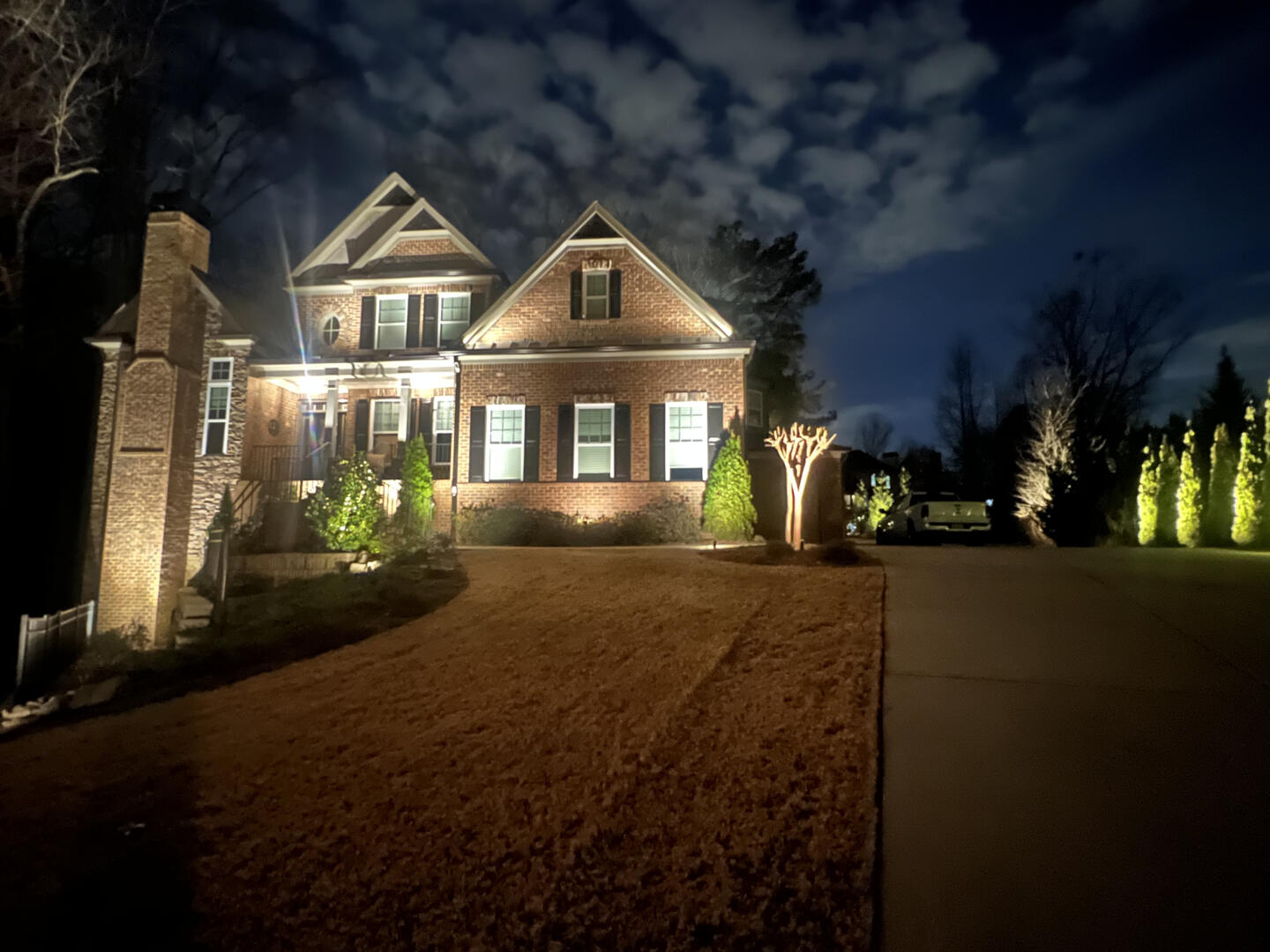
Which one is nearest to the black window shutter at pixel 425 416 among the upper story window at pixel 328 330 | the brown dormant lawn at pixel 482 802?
the upper story window at pixel 328 330

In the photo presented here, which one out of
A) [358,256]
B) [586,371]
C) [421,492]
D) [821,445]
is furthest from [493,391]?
[821,445]

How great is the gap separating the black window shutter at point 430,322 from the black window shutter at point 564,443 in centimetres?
472

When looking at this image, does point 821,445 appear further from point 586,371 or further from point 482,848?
point 482,848

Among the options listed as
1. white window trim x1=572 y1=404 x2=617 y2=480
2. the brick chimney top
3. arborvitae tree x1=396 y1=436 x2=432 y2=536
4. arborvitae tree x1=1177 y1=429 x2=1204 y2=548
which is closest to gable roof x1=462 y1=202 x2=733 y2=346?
white window trim x1=572 y1=404 x2=617 y2=480

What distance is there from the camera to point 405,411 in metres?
17.9

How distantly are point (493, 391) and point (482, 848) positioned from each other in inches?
554

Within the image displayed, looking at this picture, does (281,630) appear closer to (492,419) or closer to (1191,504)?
(492,419)

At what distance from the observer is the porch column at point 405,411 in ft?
58.4

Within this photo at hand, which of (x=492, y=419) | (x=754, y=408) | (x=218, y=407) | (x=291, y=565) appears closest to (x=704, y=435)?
(x=492, y=419)

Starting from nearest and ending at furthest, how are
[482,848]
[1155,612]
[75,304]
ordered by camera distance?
[482,848]
[1155,612]
[75,304]

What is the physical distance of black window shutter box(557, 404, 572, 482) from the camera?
53.0 feet

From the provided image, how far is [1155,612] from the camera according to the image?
23.0ft

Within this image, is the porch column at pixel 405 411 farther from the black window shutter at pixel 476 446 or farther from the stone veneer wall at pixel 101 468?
the stone veneer wall at pixel 101 468

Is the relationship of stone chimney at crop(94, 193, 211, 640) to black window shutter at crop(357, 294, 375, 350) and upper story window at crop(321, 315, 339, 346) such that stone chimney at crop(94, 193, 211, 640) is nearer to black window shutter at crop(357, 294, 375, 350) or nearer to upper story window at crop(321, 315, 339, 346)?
upper story window at crop(321, 315, 339, 346)
